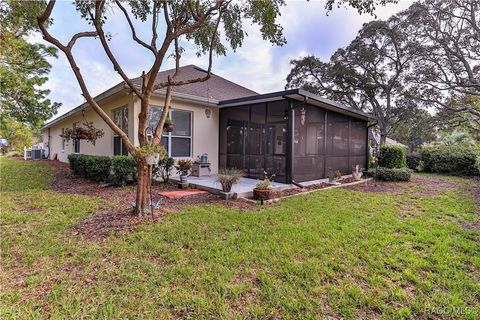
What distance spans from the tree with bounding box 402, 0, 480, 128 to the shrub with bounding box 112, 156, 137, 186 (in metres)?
19.9

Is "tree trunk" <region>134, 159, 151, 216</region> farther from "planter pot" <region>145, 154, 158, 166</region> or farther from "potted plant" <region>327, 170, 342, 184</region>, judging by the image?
"potted plant" <region>327, 170, 342, 184</region>

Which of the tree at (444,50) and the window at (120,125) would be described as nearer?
the window at (120,125)

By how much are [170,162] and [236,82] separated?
346 inches

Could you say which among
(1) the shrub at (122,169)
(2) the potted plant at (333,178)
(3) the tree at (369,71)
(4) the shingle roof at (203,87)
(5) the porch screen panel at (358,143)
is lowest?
(2) the potted plant at (333,178)

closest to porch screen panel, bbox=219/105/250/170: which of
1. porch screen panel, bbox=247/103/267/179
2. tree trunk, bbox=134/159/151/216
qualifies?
porch screen panel, bbox=247/103/267/179

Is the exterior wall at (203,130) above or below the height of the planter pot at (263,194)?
above

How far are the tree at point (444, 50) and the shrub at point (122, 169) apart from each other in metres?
19.9

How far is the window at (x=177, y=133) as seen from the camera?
792cm

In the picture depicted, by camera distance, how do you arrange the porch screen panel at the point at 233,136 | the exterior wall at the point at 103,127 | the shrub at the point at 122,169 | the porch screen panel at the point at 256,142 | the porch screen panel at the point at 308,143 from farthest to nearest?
1. the porch screen panel at the point at 233,136
2. the porch screen panel at the point at 256,142
3. the porch screen panel at the point at 308,143
4. the exterior wall at the point at 103,127
5. the shrub at the point at 122,169

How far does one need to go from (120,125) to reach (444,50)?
21038mm

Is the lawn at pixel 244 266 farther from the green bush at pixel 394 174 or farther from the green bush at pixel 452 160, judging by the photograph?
the green bush at pixel 452 160

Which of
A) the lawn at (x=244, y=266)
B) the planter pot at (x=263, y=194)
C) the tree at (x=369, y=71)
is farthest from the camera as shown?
the tree at (x=369, y=71)

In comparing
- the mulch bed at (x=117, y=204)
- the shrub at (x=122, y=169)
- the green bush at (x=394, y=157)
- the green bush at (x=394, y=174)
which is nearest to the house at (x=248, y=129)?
the shrub at (x=122, y=169)

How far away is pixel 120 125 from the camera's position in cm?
870
